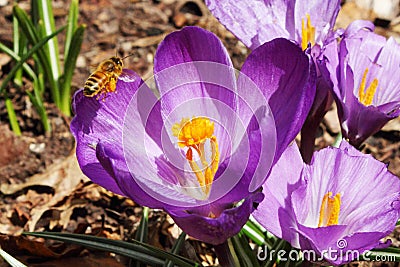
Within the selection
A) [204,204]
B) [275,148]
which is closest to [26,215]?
[204,204]

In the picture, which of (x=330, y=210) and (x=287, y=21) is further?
(x=287, y=21)

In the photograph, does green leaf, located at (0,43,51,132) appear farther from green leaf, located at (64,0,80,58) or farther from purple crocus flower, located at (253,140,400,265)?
purple crocus flower, located at (253,140,400,265)

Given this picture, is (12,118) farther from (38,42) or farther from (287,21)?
(287,21)

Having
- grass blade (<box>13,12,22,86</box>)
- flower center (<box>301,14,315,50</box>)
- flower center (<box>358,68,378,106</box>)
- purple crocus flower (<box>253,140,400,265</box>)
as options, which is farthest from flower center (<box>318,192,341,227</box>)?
grass blade (<box>13,12,22,86</box>)

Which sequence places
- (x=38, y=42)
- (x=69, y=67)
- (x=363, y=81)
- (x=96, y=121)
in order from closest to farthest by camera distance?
(x=96, y=121), (x=363, y=81), (x=38, y=42), (x=69, y=67)

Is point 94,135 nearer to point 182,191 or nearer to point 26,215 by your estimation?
point 182,191

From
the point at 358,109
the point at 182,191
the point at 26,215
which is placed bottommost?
the point at 26,215

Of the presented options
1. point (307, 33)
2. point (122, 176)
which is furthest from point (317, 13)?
point (122, 176)
